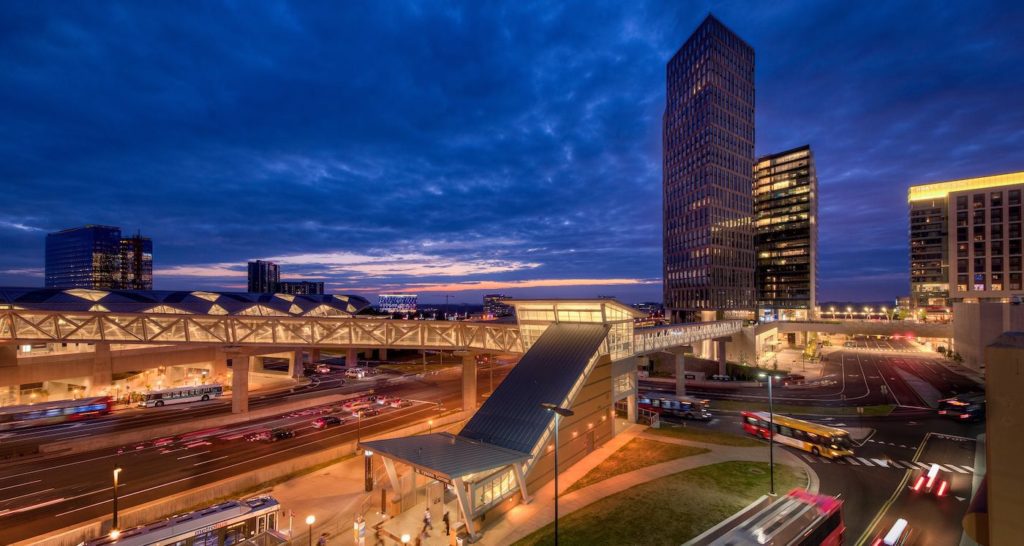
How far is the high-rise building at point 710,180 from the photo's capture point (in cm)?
10538

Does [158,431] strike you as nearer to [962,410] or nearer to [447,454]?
[447,454]

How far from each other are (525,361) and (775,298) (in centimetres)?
14654

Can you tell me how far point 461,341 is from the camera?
4769cm

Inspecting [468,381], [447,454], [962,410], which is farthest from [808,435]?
[468,381]

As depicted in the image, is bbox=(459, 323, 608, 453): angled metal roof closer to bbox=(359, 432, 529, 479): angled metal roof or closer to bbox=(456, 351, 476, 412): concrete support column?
bbox=(359, 432, 529, 479): angled metal roof

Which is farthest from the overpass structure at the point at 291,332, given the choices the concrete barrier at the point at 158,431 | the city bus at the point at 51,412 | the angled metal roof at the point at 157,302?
the city bus at the point at 51,412

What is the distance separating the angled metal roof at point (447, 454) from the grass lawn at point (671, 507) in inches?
184

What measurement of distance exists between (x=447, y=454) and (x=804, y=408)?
1956 inches

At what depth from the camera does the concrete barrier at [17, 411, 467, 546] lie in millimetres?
23328

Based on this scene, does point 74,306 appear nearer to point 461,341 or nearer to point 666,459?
point 461,341

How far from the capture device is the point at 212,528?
72.6 feet

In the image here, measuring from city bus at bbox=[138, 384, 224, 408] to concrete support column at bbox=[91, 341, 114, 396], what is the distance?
20.3 ft

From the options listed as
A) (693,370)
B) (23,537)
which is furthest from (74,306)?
(693,370)

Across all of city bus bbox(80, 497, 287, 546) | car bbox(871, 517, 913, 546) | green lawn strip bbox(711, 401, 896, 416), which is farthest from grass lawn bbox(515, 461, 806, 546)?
green lawn strip bbox(711, 401, 896, 416)
